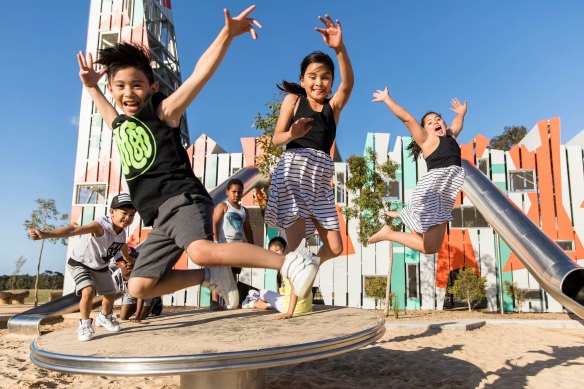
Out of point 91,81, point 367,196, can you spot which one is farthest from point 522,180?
point 91,81

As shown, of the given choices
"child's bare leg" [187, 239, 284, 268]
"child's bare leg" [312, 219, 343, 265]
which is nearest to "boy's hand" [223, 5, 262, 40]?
"child's bare leg" [187, 239, 284, 268]

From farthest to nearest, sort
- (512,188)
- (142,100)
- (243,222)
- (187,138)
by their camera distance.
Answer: (187,138) < (512,188) < (243,222) < (142,100)

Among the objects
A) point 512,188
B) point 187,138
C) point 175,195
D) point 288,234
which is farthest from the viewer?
point 187,138

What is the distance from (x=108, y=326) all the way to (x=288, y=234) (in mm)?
1732

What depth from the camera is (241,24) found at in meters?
2.85

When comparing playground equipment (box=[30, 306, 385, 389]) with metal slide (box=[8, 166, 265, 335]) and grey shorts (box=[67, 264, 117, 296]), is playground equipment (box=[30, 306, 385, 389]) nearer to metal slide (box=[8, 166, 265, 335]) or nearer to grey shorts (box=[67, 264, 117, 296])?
grey shorts (box=[67, 264, 117, 296])

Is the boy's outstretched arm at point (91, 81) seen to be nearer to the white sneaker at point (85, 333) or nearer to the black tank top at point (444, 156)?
the white sneaker at point (85, 333)

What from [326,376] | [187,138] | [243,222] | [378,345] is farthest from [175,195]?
[187,138]

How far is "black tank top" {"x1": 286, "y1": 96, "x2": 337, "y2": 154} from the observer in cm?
388

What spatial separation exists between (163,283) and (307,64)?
7.57 ft

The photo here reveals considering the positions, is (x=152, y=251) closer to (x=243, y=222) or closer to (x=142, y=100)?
(x=142, y=100)

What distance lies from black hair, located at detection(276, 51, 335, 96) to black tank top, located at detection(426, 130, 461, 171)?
1.60 m

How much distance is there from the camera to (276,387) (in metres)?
4.41

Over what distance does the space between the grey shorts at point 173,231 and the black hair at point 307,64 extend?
5.43 ft
